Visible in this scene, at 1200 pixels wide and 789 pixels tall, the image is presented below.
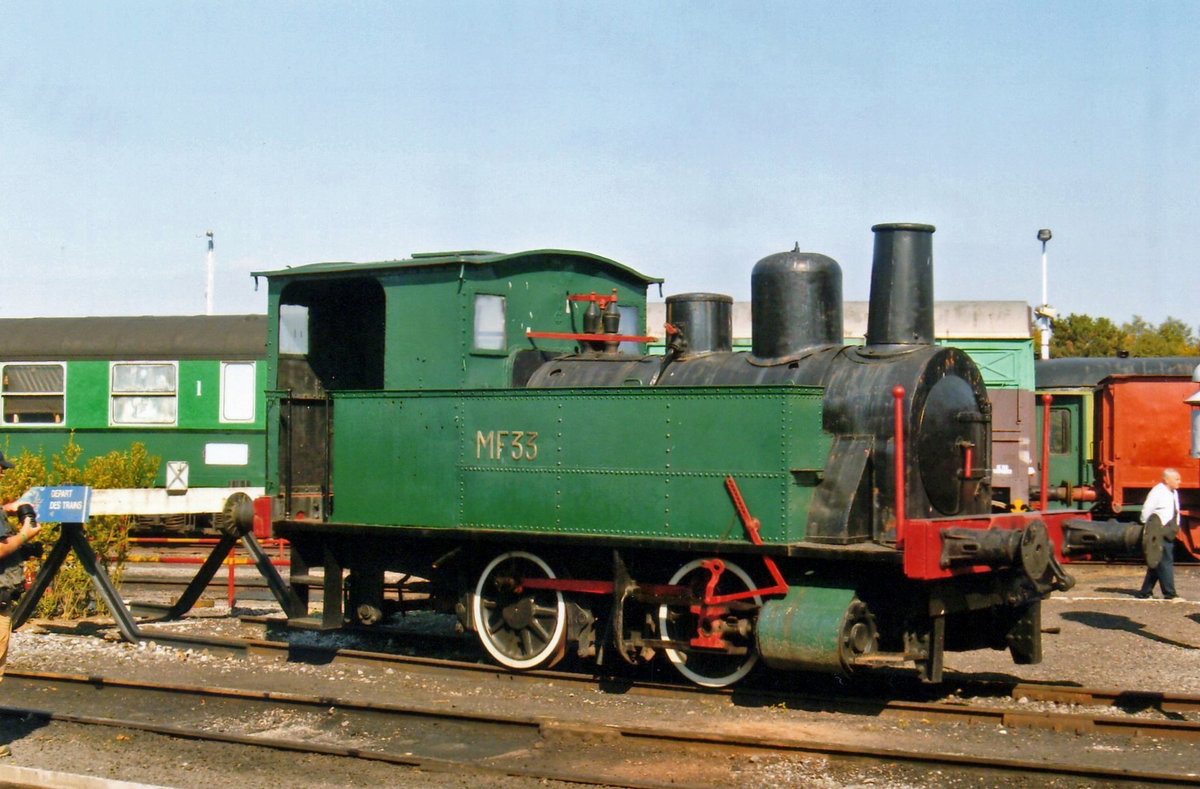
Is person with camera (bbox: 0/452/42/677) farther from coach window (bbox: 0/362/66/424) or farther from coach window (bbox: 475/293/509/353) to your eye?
coach window (bbox: 0/362/66/424)

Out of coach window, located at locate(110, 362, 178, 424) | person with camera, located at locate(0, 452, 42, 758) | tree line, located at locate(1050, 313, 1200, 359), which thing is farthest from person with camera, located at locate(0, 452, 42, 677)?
tree line, located at locate(1050, 313, 1200, 359)

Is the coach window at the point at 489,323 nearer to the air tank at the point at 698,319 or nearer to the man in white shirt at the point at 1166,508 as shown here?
the air tank at the point at 698,319

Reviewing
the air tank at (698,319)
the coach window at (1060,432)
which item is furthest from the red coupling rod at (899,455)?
the coach window at (1060,432)

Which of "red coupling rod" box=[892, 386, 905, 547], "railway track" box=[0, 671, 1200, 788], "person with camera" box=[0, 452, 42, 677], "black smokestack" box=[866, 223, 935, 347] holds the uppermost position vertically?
"black smokestack" box=[866, 223, 935, 347]

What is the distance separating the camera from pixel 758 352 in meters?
9.15

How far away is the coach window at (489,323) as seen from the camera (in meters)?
9.77

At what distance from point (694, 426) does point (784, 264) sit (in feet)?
4.61

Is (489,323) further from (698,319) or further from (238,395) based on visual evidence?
(238,395)

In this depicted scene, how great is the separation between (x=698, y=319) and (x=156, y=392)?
11.6m

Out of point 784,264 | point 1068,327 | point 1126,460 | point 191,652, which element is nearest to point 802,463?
point 784,264

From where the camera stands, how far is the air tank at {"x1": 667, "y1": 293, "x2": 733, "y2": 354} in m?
9.63

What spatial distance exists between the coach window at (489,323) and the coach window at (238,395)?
9.55 m

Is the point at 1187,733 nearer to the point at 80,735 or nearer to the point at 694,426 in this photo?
the point at 694,426

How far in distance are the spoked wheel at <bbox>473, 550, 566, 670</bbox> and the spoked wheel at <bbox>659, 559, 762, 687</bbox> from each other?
0.83m
